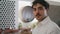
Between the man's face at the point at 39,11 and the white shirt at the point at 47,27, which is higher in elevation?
the man's face at the point at 39,11

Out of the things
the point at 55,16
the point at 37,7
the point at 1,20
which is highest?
the point at 37,7

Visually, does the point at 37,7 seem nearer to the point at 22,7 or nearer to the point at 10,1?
the point at 10,1

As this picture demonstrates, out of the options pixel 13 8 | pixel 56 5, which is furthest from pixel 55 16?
pixel 13 8

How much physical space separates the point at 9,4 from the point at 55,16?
87 centimetres

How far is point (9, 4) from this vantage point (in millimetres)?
934

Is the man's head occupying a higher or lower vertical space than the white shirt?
higher

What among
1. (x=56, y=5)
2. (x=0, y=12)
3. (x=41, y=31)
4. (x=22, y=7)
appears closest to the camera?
(x=41, y=31)

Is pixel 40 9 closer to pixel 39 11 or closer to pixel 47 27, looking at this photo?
pixel 39 11

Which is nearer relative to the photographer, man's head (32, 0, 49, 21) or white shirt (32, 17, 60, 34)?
white shirt (32, 17, 60, 34)

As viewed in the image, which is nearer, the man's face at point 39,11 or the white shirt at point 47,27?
the white shirt at point 47,27

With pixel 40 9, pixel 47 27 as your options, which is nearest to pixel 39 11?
pixel 40 9

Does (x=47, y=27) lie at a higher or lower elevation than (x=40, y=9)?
lower

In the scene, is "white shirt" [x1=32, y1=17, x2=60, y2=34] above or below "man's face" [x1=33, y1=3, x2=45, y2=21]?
below

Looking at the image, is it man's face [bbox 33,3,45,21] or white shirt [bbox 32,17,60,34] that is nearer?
white shirt [bbox 32,17,60,34]
